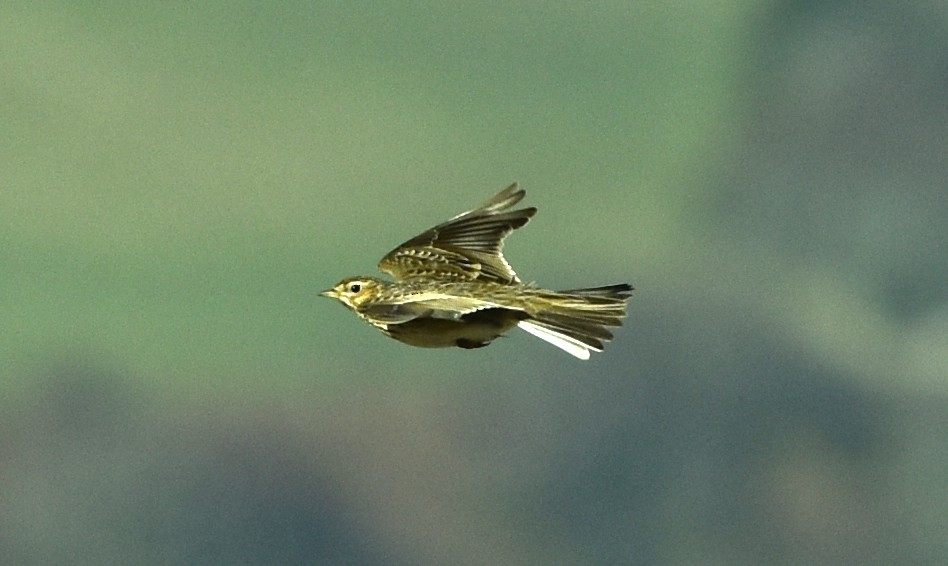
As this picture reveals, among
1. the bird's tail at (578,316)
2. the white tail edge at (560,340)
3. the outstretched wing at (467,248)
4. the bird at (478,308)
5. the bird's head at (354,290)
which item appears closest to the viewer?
the white tail edge at (560,340)

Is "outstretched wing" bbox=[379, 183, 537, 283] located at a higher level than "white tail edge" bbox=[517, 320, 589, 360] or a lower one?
higher

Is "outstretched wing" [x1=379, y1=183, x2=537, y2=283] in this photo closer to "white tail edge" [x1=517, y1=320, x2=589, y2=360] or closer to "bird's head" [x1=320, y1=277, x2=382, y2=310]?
"bird's head" [x1=320, y1=277, x2=382, y2=310]

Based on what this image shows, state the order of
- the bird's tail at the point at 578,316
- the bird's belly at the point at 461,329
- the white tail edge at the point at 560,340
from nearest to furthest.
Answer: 1. the white tail edge at the point at 560,340
2. the bird's tail at the point at 578,316
3. the bird's belly at the point at 461,329

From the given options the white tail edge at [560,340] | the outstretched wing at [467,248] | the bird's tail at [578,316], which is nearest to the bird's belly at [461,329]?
the bird's tail at [578,316]

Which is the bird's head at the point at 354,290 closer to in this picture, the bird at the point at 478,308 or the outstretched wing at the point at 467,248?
the bird at the point at 478,308

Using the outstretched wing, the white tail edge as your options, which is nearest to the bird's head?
the outstretched wing

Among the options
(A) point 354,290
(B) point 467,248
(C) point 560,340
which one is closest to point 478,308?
(C) point 560,340

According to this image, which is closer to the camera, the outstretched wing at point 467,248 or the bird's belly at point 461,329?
the bird's belly at point 461,329

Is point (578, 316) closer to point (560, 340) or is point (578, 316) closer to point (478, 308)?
point (560, 340)
